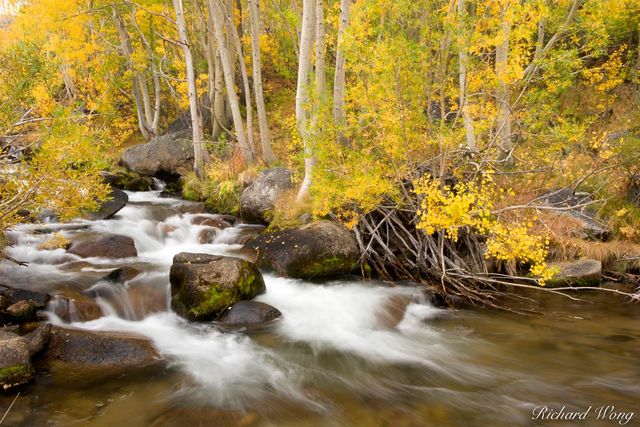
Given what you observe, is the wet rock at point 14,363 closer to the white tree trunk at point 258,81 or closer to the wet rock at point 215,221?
the wet rock at point 215,221

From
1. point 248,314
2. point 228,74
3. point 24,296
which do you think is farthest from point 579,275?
point 228,74

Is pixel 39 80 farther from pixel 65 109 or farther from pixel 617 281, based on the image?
pixel 617 281

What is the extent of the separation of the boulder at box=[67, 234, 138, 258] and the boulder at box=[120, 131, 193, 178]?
6703 millimetres

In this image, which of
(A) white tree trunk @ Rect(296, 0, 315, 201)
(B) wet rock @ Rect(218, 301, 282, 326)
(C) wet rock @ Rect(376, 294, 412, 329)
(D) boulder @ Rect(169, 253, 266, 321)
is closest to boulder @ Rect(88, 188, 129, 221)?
(D) boulder @ Rect(169, 253, 266, 321)

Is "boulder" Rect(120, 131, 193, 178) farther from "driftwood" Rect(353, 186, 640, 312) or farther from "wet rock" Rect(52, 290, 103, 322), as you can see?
"wet rock" Rect(52, 290, 103, 322)

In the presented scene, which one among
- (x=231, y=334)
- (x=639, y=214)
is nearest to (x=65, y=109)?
(x=231, y=334)

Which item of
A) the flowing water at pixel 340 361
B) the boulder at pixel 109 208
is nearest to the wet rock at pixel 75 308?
the flowing water at pixel 340 361

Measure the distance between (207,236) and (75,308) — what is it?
4343mm

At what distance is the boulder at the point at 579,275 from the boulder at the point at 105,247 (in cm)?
876

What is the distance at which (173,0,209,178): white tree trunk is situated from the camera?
40.7ft

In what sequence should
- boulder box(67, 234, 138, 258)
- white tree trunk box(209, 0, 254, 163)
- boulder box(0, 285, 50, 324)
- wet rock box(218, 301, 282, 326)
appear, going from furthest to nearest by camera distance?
1. white tree trunk box(209, 0, 254, 163)
2. boulder box(67, 234, 138, 258)
3. wet rock box(218, 301, 282, 326)
4. boulder box(0, 285, 50, 324)

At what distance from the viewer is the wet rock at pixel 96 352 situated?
5.12 m

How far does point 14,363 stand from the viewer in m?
4.64

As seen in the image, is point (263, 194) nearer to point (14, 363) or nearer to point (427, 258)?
point (427, 258)
